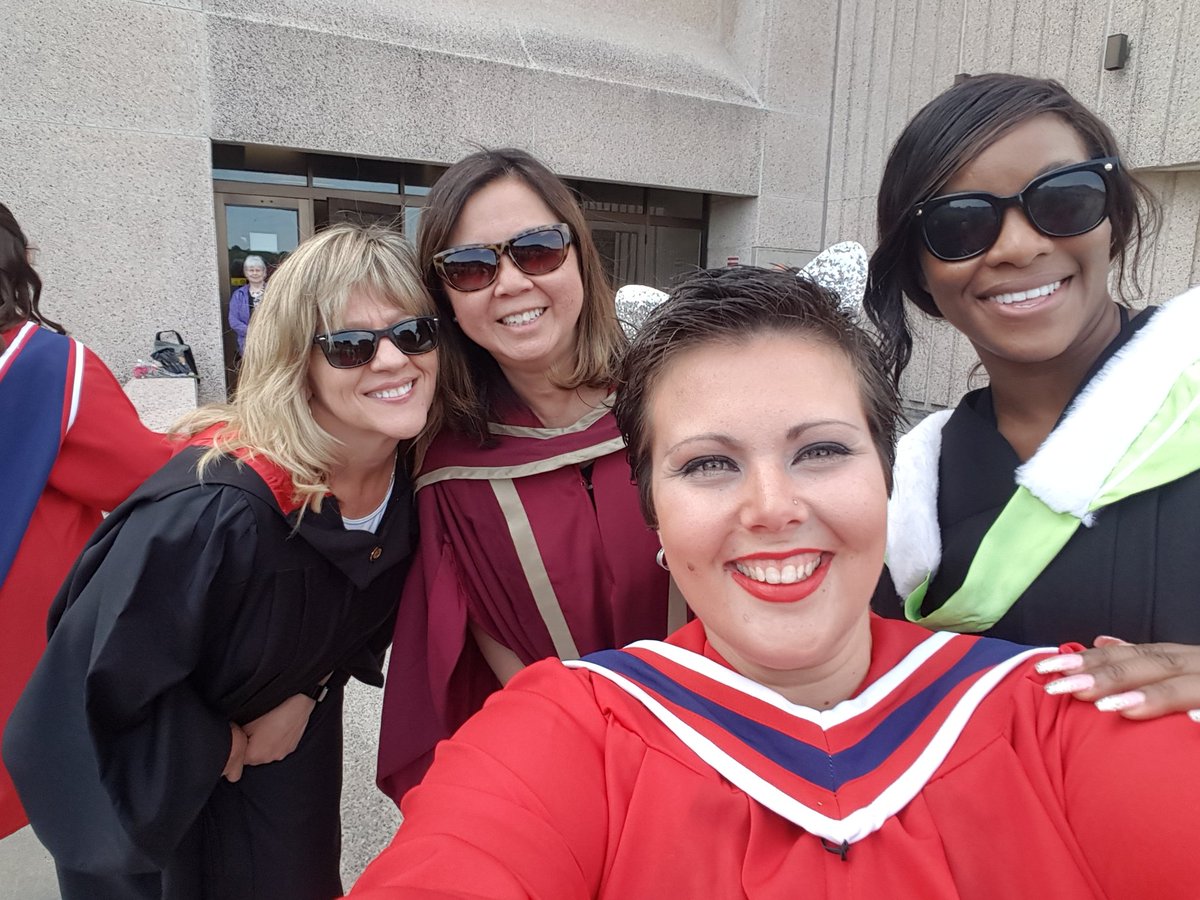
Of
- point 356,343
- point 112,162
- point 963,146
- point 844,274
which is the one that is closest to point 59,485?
point 356,343

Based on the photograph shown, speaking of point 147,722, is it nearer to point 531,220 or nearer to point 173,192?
point 531,220

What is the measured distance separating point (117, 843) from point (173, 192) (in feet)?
18.1

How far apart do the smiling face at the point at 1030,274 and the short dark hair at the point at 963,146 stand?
23 mm

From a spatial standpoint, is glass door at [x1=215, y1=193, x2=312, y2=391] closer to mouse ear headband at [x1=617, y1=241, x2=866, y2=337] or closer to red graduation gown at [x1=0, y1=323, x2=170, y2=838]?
red graduation gown at [x1=0, y1=323, x2=170, y2=838]

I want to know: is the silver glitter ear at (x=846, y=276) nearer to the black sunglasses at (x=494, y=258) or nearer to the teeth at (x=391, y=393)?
the black sunglasses at (x=494, y=258)

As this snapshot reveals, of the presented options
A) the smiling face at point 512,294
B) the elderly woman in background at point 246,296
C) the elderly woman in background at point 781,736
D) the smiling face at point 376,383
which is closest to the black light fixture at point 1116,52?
the smiling face at point 512,294

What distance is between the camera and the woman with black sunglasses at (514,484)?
176 cm

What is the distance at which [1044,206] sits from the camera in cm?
125

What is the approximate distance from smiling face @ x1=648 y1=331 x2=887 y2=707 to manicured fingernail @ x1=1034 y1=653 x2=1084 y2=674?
0.24m

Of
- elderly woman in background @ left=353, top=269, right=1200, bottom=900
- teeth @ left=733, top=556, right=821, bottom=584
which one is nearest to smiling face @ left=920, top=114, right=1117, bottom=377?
elderly woman in background @ left=353, top=269, right=1200, bottom=900

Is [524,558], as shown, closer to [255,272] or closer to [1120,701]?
[1120,701]

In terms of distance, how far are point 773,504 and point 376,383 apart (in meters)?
1.08

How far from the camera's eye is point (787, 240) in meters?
8.28

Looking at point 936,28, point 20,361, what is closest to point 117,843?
point 20,361
